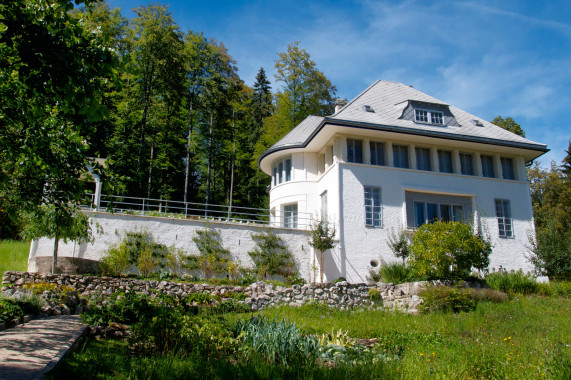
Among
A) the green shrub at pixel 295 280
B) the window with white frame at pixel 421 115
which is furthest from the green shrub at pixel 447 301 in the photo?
the window with white frame at pixel 421 115

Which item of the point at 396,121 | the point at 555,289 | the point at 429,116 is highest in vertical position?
the point at 429,116

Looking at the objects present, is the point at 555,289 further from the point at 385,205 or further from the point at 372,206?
the point at 372,206

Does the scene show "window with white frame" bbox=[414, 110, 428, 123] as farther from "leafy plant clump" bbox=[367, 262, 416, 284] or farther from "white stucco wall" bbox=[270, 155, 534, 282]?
"leafy plant clump" bbox=[367, 262, 416, 284]

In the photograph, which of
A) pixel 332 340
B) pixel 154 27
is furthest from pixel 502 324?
pixel 154 27

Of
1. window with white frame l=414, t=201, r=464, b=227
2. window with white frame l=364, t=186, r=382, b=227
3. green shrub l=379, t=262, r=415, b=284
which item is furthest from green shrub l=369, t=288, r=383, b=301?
window with white frame l=414, t=201, r=464, b=227

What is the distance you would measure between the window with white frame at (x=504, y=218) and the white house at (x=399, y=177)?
0.05 meters

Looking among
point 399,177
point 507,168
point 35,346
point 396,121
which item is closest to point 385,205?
point 399,177

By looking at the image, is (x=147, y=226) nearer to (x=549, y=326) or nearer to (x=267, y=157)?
(x=267, y=157)

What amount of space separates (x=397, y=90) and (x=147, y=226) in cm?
1546

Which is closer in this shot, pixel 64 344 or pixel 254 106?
pixel 64 344

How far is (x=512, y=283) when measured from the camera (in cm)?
1653

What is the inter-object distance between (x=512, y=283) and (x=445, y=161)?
7973 mm

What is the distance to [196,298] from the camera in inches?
495

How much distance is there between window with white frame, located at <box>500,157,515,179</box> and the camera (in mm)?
23609
